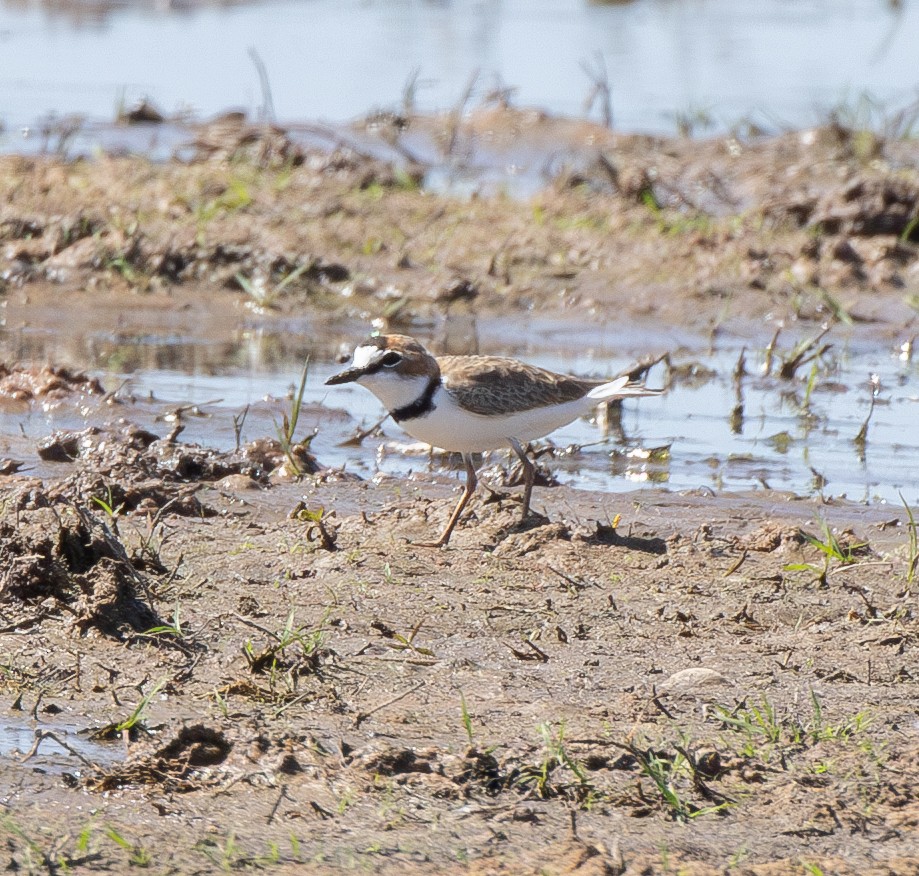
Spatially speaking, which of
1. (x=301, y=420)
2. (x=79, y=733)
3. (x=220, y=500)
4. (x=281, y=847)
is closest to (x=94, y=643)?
(x=79, y=733)

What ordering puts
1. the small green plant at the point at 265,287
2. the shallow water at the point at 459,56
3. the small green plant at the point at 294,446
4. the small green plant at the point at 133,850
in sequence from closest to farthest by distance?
the small green plant at the point at 133,850 → the small green plant at the point at 294,446 → the small green plant at the point at 265,287 → the shallow water at the point at 459,56

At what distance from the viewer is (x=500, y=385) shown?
6625mm

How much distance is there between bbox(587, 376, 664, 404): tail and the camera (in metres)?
7.07

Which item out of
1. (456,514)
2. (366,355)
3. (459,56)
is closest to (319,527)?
(456,514)

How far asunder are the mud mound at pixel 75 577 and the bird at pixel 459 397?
128cm

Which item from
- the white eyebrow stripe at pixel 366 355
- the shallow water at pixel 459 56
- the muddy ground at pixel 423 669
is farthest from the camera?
the shallow water at pixel 459 56

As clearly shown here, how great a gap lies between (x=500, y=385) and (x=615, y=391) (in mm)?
691

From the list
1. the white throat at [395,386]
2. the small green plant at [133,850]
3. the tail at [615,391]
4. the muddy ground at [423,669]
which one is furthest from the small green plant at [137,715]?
the tail at [615,391]

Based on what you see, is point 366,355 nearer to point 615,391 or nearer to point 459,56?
point 615,391

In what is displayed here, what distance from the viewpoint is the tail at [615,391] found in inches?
278

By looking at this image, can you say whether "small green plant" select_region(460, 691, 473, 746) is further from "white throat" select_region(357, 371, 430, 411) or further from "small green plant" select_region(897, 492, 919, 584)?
"small green plant" select_region(897, 492, 919, 584)

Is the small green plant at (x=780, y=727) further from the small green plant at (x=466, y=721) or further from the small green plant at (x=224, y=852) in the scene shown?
the small green plant at (x=224, y=852)

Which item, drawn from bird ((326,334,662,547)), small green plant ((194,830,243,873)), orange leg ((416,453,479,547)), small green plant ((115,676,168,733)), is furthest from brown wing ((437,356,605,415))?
small green plant ((194,830,243,873))

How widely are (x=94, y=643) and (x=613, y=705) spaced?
5.31 feet
